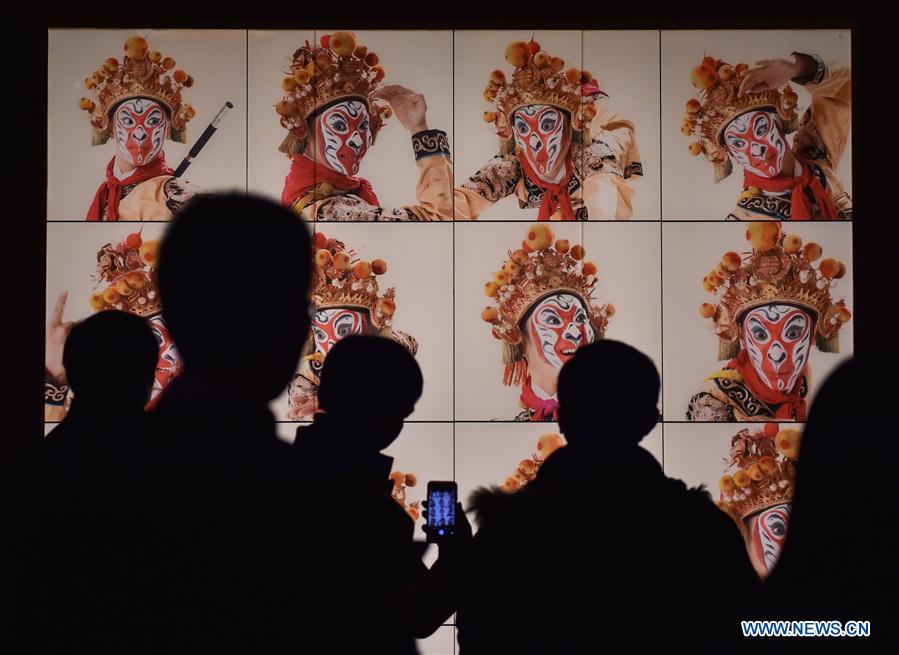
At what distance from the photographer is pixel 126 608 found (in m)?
0.65

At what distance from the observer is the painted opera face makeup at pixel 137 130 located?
3.11 m

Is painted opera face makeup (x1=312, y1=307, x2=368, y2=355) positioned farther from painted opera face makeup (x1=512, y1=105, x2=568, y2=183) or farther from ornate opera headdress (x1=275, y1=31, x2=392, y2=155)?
painted opera face makeup (x1=512, y1=105, x2=568, y2=183)

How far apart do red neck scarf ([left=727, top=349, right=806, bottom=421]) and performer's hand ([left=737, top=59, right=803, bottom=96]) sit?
3.44 feet

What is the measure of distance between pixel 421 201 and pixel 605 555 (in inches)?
78.4

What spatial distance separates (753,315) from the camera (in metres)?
3.08

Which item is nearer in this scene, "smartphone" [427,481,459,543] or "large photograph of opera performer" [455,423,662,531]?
"smartphone" [427,481,459,543]

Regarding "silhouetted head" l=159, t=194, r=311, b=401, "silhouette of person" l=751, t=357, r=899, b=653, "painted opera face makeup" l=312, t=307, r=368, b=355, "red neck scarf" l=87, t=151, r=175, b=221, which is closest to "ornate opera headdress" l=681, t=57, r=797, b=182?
"painted opera face makeup" l=312, t=307, r=368, b=355

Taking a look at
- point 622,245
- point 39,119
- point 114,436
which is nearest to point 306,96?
point 39,119

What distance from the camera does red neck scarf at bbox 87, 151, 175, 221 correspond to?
122 inches

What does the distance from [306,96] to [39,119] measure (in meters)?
1.07

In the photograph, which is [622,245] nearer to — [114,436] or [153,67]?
[153,67]

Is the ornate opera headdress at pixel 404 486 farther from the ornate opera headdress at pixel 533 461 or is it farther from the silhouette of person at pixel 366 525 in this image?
the silhouette of person at pixel 366 525

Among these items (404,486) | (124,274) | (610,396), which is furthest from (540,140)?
(610,396)

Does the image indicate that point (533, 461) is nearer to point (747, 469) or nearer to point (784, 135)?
point (747, 469)
